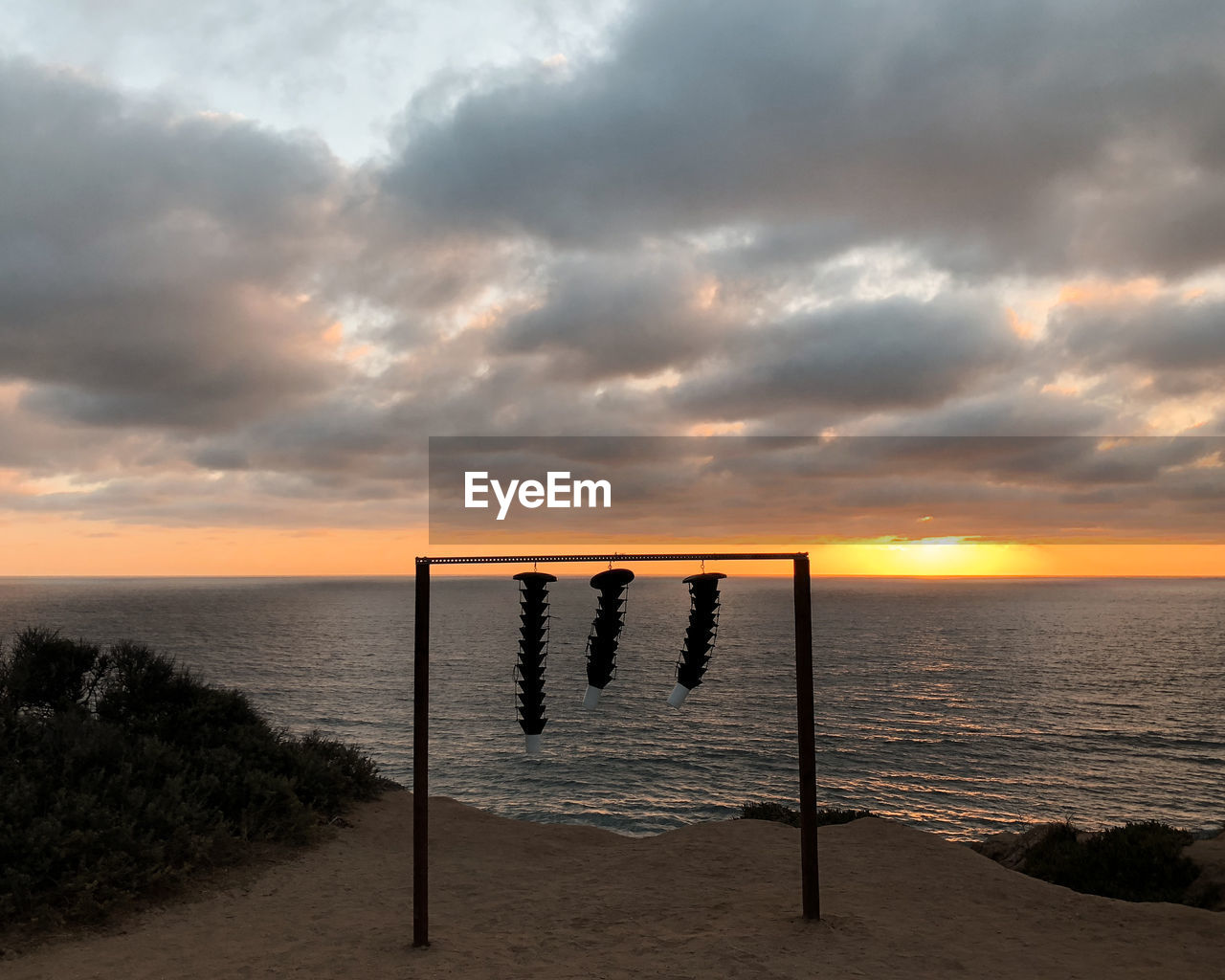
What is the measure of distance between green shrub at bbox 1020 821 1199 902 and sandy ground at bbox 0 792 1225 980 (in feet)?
7.86

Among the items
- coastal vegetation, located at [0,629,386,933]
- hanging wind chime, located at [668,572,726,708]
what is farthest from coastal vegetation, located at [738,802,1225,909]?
coastal vegetation, located at [0,629,386,933]

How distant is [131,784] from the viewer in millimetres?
15891

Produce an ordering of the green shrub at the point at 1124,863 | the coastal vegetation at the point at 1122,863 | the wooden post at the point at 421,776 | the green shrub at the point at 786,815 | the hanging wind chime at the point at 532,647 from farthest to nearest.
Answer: the green shrub at the point at 786,815, the green shrub at the point at 1124,863, the coastal vegetation at the point at 1122,863, the wooden post at the point at 421,776, the hanging wind chime at the point at 532,647

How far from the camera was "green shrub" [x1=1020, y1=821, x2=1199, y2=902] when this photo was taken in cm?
1638

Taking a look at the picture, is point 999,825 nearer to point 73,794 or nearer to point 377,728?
point 73,794

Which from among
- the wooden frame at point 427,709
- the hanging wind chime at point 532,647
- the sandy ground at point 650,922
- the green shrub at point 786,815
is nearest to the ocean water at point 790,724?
the green shrub at point 786,815

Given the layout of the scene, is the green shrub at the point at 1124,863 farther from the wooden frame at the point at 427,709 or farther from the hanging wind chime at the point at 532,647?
the hanging wind chime at the point at 532,647

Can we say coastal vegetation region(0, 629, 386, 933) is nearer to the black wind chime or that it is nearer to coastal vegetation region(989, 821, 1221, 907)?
the black wind chime

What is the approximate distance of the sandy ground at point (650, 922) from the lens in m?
11.5

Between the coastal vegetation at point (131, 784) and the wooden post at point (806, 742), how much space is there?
10.7m

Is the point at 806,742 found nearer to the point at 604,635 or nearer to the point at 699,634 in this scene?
the point at 699,634

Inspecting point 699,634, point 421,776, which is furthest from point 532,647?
point 421,776

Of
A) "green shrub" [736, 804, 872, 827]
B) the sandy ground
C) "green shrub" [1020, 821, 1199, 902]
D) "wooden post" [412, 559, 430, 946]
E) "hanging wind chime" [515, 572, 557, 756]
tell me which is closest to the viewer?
"hanging wind chime" [515, 572, 557, 756]

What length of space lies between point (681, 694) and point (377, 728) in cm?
4913
